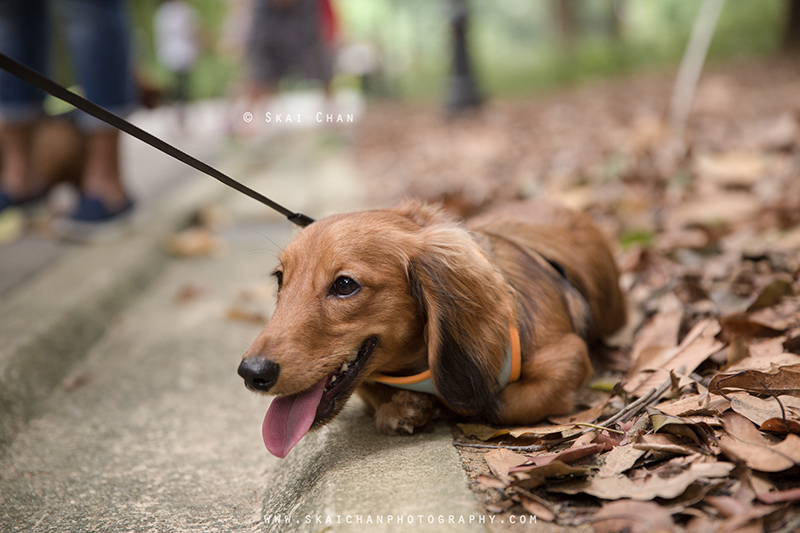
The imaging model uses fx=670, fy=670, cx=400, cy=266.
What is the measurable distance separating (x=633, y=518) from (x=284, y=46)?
9424mm

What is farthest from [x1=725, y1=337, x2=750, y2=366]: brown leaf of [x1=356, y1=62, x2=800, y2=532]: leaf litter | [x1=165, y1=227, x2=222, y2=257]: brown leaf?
[x1=165, y1=227, x2=222, y2=257]: brown leaf

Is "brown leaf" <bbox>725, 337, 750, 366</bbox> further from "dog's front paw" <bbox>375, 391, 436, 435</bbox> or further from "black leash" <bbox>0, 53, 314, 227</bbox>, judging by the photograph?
"black leash" <bbox>0, 53, 314, 227</bbox>

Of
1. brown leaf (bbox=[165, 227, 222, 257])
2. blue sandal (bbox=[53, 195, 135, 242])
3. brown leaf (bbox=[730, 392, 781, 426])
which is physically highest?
brown leaf (bbox=[730, 392, 781, 426])

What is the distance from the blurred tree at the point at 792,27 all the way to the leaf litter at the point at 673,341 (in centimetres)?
698

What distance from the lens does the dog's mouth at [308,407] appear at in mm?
2143

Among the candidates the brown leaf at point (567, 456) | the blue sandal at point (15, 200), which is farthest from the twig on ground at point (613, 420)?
the blue sandal at point (15, 200)

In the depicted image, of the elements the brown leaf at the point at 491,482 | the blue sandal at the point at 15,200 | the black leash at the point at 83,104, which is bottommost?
the blue sandal at the point at 15,200

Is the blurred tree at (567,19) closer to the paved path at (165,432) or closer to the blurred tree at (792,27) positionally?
the blurred tree at (792,27)

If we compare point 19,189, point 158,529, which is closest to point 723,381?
point 158,529

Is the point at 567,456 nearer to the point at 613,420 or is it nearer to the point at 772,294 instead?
the point at 613,420

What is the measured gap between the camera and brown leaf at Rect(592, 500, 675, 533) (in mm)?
1586

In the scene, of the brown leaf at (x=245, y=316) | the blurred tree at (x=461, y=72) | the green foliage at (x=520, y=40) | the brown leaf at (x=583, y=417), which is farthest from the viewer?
the green foliage at (x=520, y=40)

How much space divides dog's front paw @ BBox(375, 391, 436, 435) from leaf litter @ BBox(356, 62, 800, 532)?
0.13 m

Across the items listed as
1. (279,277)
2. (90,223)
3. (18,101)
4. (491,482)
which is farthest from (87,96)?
(491,482)
